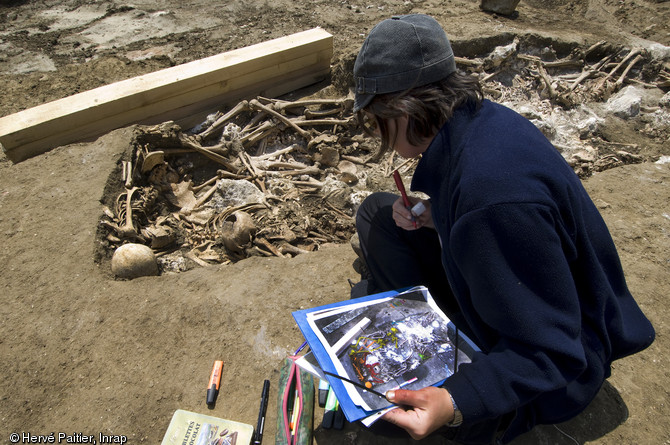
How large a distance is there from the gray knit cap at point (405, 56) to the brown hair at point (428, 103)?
0.03m

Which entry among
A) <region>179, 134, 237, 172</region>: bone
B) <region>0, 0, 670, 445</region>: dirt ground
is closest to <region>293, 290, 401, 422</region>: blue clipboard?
<region>0, 0, 670, 445</region>: dirt ground

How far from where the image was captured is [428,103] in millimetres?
1576

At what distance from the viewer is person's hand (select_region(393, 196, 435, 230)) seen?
227 centimetres

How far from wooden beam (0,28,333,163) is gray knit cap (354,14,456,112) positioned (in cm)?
342

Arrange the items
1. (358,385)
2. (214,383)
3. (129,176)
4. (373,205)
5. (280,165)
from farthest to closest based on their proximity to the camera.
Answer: (280,165)
(129,176)
(373,205)
(214,383)
(358,385)

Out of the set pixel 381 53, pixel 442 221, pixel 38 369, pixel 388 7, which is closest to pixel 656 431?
pixel 442 221

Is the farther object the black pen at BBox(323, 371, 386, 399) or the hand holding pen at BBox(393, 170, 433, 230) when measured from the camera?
the hand holding pen at BBox(393, 170, 433, 230)

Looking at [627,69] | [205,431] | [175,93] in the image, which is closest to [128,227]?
[175,93]

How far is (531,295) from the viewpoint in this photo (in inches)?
52.6

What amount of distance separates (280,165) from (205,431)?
10.2ft

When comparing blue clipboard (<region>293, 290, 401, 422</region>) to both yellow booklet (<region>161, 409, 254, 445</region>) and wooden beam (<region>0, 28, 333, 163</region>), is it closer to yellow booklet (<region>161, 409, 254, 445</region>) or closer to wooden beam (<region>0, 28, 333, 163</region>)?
yellow booklet (<region>161, 409, 254, 445</region>)

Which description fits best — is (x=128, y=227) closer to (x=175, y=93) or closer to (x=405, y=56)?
(x=175, y=93)

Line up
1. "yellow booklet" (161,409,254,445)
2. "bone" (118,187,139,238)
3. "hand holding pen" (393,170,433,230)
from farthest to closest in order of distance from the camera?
"bone" (118,187,139,238), "hand holding pen" (393,170,433,230), "yellow booklet" (161,409,254,445)

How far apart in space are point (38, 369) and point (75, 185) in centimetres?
188
